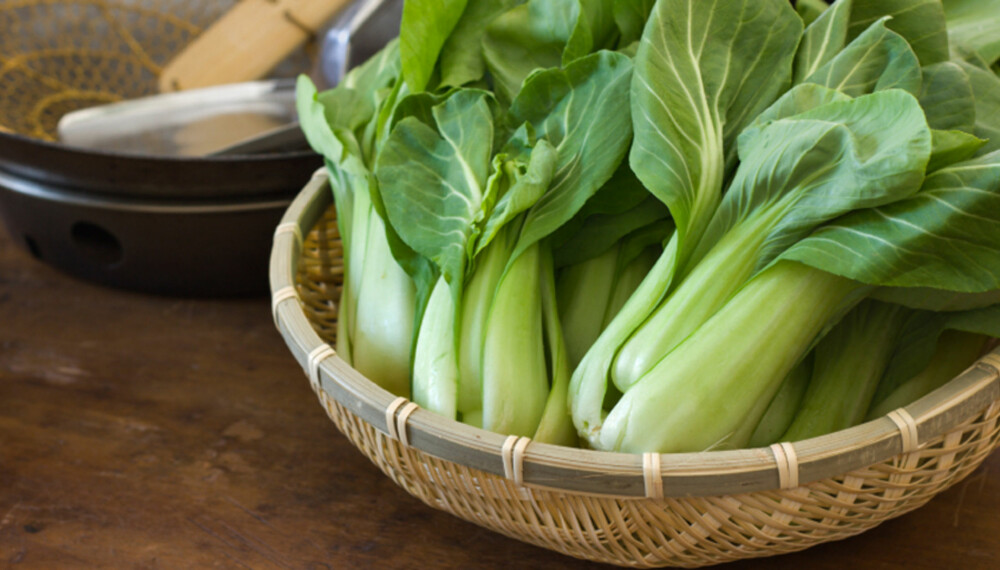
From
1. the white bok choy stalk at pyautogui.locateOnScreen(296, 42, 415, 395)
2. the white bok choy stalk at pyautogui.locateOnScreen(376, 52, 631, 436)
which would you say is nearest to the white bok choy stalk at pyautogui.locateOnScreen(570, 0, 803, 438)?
the white bok choy stalk at pyautogui.locateOnScreen(376, 52, 631, 436)

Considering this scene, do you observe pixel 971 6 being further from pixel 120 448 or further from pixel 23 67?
pixel 23 67

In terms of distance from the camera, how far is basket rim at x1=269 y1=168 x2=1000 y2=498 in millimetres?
442

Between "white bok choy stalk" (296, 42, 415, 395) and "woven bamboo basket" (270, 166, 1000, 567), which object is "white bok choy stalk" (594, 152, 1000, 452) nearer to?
"woven bamboo basket" (270, 166, 1000, 567)

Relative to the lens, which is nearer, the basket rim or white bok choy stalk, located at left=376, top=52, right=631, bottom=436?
the basket rim

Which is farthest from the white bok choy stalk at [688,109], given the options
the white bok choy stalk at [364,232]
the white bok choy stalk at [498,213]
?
the white bok choy stalk at [364,232]

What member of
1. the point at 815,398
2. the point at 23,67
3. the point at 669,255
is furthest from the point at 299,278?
the point at 23,67

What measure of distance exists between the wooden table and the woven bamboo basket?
96 mm

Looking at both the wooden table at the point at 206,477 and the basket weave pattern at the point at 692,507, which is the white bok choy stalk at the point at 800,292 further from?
the wooden table at the point at 206,477

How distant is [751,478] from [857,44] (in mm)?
315

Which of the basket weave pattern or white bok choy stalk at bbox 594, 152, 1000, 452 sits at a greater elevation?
white bok choy stalk at bbox 594, 152, 1000, 452

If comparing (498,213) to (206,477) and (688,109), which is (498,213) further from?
(206,477)

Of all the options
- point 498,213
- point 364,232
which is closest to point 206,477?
point 364,232

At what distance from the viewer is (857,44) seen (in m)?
0.56

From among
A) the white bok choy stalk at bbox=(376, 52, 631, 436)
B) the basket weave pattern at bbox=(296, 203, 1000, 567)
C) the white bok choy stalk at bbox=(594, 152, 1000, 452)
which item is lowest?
the basket weave pattern at bbox=(296, 203, 1000, 567)
